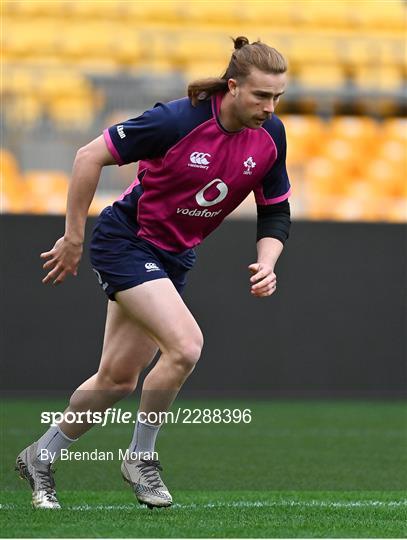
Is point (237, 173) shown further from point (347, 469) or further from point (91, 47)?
point (91, 47)

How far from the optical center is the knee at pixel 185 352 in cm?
443

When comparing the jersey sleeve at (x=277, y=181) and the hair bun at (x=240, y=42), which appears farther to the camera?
the jersey sleeve at (x=277, y=181)

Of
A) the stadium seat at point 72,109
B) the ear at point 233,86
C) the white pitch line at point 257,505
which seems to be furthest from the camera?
the stadium seat at point 72,109

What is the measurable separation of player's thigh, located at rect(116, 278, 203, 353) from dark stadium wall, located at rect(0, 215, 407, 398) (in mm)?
5478

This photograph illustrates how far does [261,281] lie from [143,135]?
72 centimetres

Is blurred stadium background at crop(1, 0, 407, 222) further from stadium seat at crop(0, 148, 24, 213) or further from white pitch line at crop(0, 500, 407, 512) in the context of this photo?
white pitch line at crop(0, 500, 407, 512)

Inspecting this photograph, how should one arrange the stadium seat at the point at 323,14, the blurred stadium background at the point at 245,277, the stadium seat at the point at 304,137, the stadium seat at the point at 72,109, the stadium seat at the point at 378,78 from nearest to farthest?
the blurred stadium background at the point at 245,277 < the stadium seat at the point at 72,109 < the stadium seat at the point at 304,137 < the stadium seat at the point at 378,78 < the stadium seat at the point at 323,14

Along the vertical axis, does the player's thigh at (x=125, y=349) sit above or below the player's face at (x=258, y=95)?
below

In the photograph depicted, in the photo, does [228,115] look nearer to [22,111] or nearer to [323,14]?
[22,111]

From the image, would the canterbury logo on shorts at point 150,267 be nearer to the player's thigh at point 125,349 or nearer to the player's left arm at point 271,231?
the player's thigh at point 125,349

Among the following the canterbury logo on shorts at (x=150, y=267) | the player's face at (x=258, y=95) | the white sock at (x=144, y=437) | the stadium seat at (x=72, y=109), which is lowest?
the stadium seat at (x=72, y=109)

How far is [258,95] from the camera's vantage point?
4465mm

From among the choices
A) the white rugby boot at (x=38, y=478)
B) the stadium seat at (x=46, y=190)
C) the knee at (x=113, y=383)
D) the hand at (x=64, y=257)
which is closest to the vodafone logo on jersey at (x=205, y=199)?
the hand at (x=64, y=257)

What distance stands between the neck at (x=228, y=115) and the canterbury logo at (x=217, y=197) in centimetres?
22
